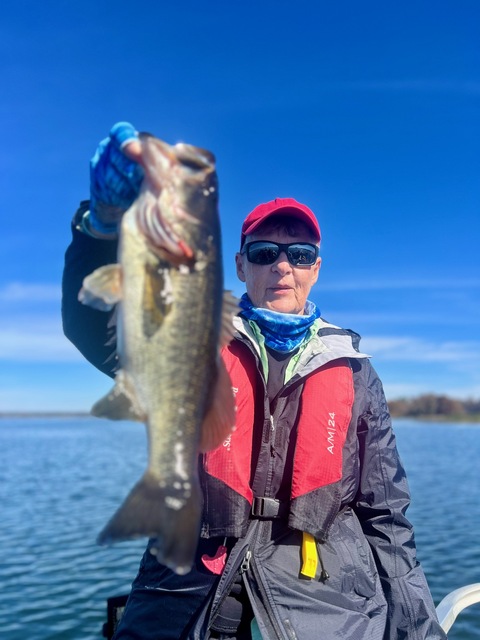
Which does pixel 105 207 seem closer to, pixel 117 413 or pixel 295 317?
pixel 117 413

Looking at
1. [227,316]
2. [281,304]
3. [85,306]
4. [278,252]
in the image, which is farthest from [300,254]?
[227,316]

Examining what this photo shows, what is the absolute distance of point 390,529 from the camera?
4.25 m

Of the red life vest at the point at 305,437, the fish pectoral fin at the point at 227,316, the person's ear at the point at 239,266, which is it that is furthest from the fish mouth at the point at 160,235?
the person's ear at the point at 239,266

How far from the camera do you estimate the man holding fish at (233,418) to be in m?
2.61

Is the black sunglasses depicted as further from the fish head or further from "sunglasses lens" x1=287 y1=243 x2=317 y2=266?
the fish head

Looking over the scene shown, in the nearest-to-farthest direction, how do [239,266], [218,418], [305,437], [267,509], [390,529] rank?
1. [218,418]
2. [267,509]
3. [305,437]
4. [390,529]
5. [239,266]

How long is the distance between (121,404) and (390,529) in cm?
254

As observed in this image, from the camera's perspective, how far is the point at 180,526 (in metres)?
2.45

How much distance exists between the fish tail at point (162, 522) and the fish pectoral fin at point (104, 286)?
81 centimetres

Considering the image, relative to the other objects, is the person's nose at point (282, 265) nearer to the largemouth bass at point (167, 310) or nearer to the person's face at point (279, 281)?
the person's face at point (279, 281)

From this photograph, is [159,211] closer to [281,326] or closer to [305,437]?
[281,326]

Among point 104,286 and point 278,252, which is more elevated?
point 278,252

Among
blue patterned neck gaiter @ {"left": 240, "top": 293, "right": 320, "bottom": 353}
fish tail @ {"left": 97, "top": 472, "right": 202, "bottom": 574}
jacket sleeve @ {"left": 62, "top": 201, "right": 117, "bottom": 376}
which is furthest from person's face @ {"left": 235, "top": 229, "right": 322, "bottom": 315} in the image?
fish tail @ {"left": 97, "top": 472, "right": 202, "bottom": 574}

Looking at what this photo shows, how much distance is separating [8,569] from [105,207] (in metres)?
12.4
